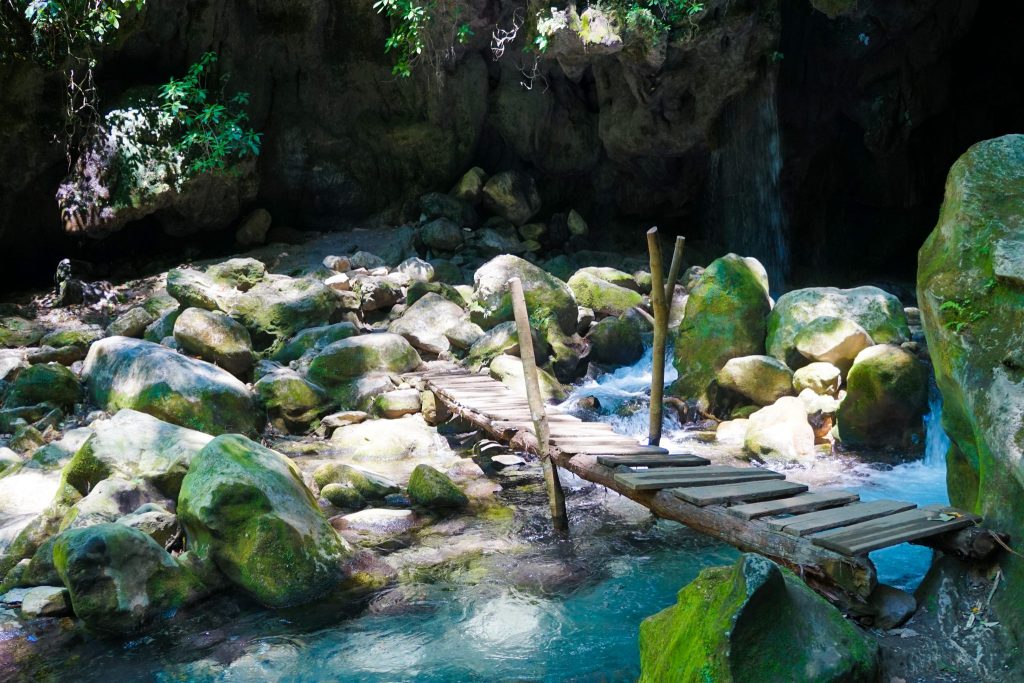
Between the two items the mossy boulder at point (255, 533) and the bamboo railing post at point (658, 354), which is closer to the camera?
the mossy boulder at point (255, 533)

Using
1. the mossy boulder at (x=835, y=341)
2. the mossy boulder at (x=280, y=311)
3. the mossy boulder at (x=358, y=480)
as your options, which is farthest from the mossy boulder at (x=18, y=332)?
the mossy boulder at (x=835, y=341)

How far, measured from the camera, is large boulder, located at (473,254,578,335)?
32.2ft

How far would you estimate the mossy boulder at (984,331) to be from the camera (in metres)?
3.34

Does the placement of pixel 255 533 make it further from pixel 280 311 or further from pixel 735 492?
pixel 280 311

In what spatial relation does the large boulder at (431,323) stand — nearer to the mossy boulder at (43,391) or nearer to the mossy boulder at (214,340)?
the mossy boulder at (214,340)

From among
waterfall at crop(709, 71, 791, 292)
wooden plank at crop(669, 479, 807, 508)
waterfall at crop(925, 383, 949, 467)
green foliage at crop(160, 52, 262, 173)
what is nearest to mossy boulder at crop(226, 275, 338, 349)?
green foliage at crop(160, 52, 262, 173)

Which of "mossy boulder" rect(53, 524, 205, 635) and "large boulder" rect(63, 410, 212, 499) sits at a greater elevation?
"large boulder" rect(63, 410, 212, 499)

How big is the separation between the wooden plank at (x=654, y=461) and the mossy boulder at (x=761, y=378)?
310cm

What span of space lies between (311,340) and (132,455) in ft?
14.1

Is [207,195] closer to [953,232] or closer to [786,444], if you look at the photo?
[786,444]

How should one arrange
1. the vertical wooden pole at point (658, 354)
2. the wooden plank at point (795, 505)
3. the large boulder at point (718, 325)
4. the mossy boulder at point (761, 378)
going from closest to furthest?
the wooden plank at point (795, 505)
the vertical wooden pole at point (658, 354)
the mossy boulder at point (761, 378)
the large boulder at point (718, 325)

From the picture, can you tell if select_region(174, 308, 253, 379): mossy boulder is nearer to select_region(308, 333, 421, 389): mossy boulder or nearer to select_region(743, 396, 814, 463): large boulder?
select_region(308, 333, 421, 389): mossy boulder

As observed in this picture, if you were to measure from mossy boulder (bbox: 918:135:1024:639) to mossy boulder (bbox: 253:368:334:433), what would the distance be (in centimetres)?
623

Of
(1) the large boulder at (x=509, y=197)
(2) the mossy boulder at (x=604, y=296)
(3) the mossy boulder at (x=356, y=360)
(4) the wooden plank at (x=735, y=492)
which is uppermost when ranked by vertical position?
(1) the large boulder at (x=509, y=197)
